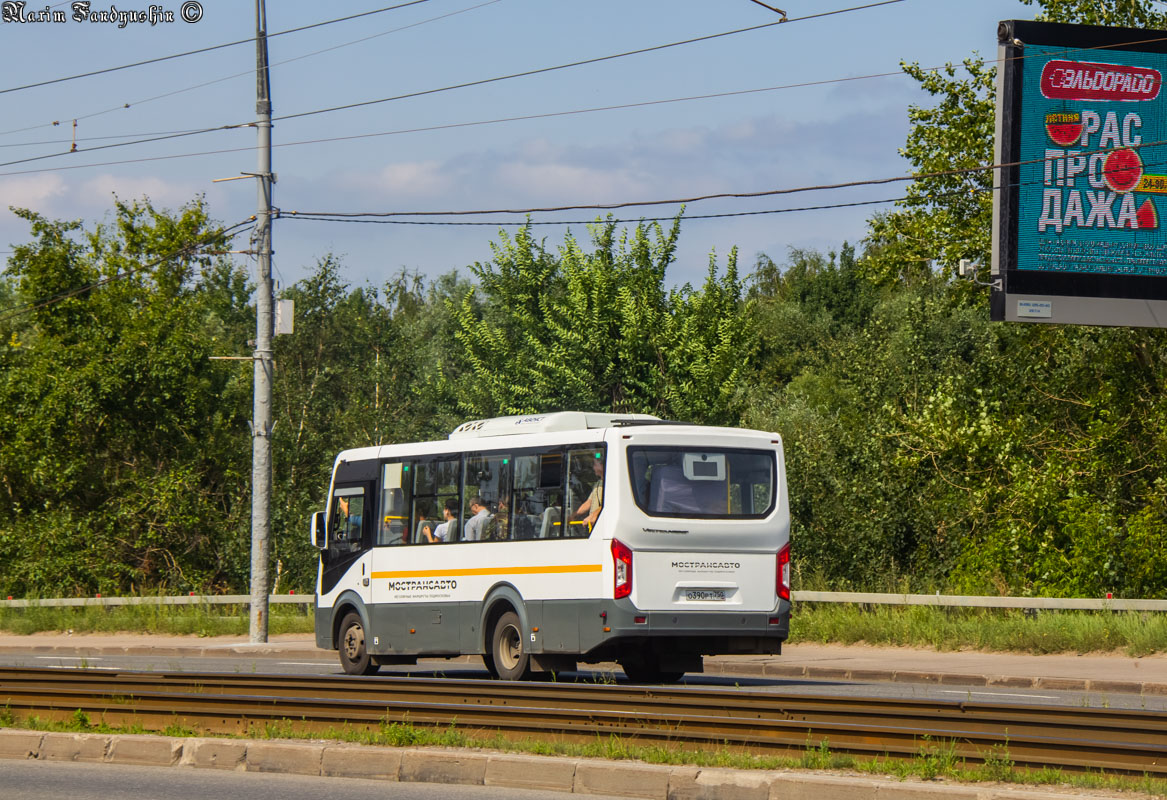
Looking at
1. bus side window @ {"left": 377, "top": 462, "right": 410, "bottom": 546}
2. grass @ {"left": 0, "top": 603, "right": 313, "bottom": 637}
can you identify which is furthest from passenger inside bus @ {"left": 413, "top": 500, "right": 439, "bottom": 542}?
grass @ {"left": 0, "top": 603, "right": 313, "bottom": 637}

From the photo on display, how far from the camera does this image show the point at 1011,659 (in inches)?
811

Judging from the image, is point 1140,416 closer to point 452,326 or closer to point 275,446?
point 275,446

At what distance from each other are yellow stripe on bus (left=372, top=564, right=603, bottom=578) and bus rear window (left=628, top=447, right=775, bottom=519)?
2.99ft

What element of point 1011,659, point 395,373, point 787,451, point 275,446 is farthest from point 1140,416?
point 395,373

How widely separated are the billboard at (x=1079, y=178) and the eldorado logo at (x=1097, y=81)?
0.05 feet

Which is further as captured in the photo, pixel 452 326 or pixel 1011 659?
pixel 452 326

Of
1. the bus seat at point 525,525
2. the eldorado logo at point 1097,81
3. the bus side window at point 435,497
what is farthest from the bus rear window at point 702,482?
the eldorado logo at point 1097,81

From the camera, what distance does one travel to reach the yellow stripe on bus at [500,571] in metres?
16.5

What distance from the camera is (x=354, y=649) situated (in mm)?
19703

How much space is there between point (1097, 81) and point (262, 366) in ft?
48.0

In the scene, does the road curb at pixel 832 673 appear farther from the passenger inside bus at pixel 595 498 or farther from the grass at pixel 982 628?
the passenger inside bus at pixel 595 498

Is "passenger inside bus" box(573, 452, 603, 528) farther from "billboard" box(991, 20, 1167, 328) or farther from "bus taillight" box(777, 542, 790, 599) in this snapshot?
"billboard" box(991, 20, 1167, 328)

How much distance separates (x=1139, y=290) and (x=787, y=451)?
1192 centimetres

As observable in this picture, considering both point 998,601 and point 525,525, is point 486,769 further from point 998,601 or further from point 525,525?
point 998,601
